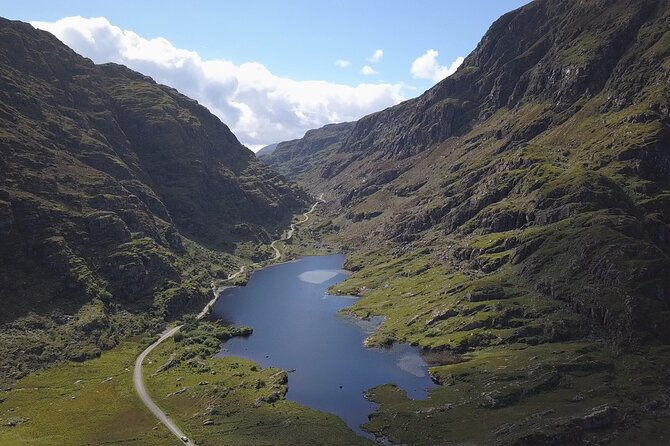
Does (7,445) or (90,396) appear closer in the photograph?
(7,445)

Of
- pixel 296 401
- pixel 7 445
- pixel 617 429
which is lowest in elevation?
pixel 617 429

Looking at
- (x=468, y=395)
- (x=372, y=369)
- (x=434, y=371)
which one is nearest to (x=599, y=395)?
(x=468, y=395)

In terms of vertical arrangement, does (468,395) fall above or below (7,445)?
below

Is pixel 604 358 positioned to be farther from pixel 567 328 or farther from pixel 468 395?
pixel 468 395

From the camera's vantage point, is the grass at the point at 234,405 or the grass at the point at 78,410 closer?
the grass at the point at 234,405

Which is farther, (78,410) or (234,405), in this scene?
(78,410)

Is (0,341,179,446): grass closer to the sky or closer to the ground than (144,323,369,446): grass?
closer to the sky

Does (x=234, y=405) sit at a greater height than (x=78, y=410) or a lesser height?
lesser

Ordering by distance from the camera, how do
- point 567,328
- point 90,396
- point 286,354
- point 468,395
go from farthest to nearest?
point 286,354, point 567,328, point 90,396, point 468,395

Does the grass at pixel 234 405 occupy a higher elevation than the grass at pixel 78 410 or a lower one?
lower

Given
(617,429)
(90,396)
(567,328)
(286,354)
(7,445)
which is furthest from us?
(286,354)

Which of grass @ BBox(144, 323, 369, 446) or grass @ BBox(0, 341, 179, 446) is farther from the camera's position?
grass @ BBox(0, 341, 179, 446)
